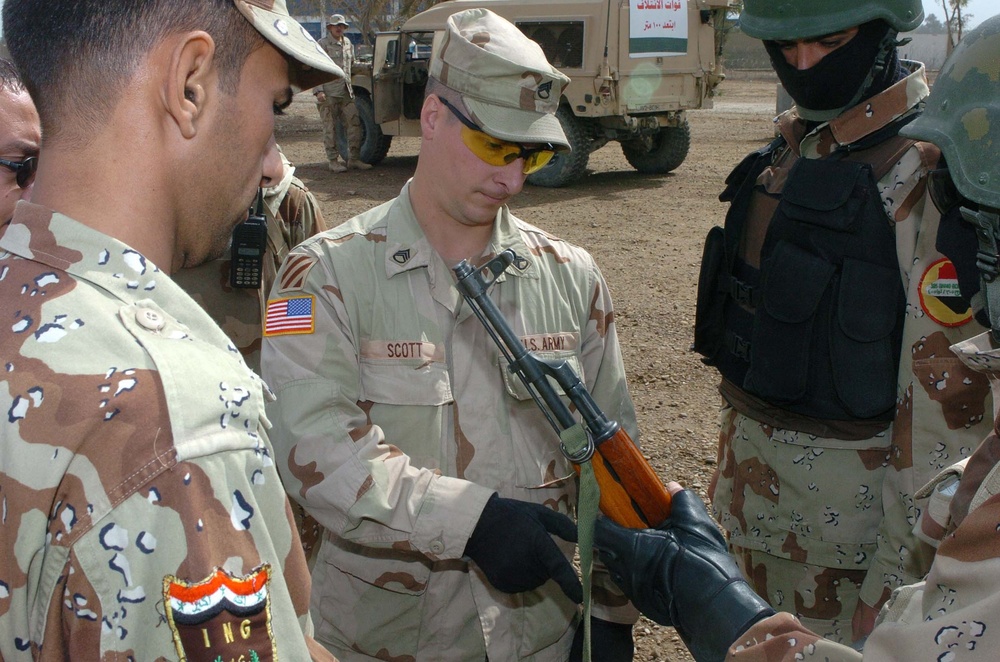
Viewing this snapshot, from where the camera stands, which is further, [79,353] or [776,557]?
[776,557]

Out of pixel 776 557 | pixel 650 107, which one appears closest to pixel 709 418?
pixel 776 557

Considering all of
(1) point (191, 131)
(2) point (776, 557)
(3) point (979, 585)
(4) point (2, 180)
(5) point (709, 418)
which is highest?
(1) point (191, 131)

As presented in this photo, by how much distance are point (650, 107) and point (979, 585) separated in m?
10.7

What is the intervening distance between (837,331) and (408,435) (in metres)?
1.18

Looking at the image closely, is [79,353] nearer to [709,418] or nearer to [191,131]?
[191,131]

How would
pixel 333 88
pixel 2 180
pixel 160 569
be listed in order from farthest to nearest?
pixel 333 88 < pixel 2 180 < pixel 160 569

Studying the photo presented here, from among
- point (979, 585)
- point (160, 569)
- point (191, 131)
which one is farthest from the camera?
point (979, 585)

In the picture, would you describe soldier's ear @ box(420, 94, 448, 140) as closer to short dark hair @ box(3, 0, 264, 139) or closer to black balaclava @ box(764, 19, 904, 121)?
black balaclava @ box(764, 19, 904, 121)

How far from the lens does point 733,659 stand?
1.63m

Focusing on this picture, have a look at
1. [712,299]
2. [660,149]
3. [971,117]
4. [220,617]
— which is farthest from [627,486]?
[660,149]

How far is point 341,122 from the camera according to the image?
13.3 metres

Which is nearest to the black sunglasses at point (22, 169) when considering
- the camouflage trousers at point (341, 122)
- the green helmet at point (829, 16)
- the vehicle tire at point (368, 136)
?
the green helmet at point (829, 16)

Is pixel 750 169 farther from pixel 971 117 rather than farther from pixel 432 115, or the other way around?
pixel 432 115

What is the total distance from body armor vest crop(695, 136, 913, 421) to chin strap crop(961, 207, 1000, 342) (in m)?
0.49
